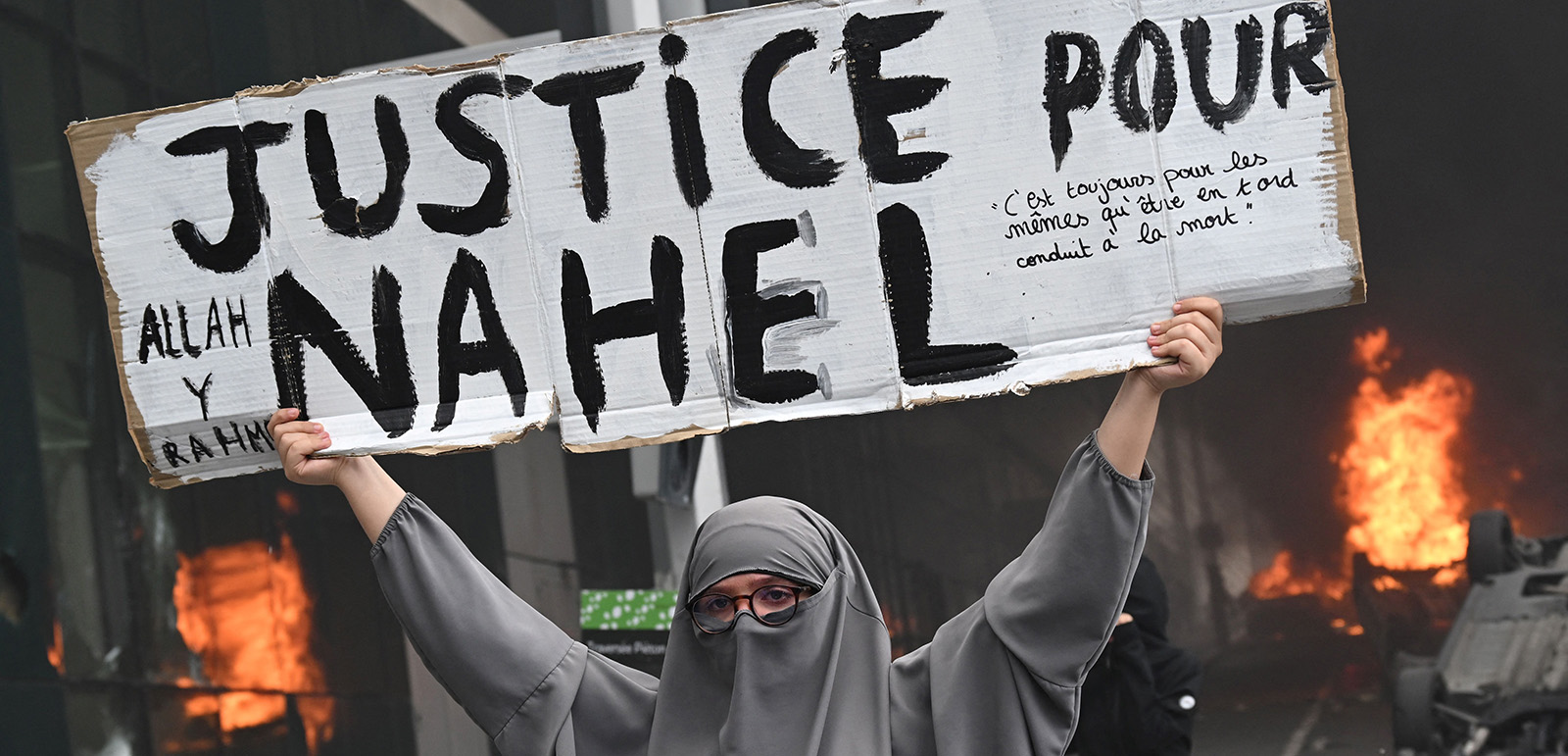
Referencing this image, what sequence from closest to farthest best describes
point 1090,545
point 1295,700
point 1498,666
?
point 1090,545 → point 1498,666 → point 1295,700

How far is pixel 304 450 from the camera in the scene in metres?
2.23

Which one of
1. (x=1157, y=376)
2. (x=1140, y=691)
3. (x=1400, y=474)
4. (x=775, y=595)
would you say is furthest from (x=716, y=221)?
(x=1400, y=474)

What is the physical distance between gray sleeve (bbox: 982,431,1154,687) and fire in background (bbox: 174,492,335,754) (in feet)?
14.0

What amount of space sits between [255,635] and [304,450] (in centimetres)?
378

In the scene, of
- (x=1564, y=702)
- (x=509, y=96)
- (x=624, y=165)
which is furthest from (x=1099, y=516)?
(x=1564, y=702)

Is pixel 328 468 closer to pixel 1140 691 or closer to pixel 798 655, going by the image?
pixel 798 655

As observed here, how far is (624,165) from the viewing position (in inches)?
88.3

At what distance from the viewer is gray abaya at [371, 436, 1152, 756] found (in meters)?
1.96

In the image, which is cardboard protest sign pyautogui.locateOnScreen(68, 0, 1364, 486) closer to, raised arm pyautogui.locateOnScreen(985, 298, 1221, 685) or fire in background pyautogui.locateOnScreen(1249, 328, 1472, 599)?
raised arm pyautogui.locateOnScreen(985, 298, 1221, 685)

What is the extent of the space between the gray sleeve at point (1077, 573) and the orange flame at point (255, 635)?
168 inches

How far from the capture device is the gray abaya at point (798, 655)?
196 centimetres

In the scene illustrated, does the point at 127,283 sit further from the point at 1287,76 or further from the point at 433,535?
the point at 1287,76

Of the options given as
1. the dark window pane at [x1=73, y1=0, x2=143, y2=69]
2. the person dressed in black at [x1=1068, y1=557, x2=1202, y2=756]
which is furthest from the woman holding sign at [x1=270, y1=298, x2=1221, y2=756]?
the dark window pane at [x1=73, y1=0, x2=143, y2=69]

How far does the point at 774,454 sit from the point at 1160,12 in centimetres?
295
